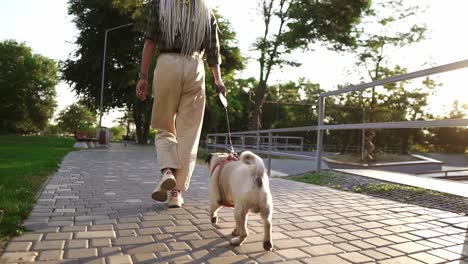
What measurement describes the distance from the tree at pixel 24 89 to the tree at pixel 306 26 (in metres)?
29.7

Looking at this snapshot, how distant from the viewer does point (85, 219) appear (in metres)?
3.36

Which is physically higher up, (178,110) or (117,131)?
(117,131)

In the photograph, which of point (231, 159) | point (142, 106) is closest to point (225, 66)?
point (142, 106)

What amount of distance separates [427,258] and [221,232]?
4.89 feet

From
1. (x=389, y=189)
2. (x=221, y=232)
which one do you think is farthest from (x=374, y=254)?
(x=389, y=189)

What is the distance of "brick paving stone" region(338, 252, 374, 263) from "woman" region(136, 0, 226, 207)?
1.65 meters

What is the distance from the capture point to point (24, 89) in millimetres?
48594

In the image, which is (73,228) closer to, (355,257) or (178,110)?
(178,110)

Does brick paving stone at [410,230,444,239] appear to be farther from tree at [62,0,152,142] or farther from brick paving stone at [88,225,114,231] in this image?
tree at [62,0,152,142]

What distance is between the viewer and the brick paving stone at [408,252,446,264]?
2560 millimetres

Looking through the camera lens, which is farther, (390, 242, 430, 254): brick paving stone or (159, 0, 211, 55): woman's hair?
(159, 0, 211, 55): woman's hair

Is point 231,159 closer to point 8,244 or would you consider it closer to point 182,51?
point 182,51

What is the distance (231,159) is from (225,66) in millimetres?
24691

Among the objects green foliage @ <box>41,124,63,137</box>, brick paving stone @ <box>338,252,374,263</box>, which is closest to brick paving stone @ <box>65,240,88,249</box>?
brick paving stone @ <box>338,252,374,263</box>
